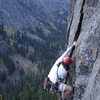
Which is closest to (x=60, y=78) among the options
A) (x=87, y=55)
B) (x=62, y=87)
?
(x=62, y=87)

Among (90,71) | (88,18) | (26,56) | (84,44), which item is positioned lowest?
(90,71)

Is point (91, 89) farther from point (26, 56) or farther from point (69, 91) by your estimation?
point (26, 56)

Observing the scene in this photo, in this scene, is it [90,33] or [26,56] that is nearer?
[90,33]

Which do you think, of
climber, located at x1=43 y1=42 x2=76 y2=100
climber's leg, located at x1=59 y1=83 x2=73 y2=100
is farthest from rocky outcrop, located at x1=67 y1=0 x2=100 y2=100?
climber, located at x1=43 y1=42 x2=76 y2=100

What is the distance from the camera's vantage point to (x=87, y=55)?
12.5 metres

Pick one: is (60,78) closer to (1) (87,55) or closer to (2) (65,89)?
(2) (65,89)

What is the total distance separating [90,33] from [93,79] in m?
2.78

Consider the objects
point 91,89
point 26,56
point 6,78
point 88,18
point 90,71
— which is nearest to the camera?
point 91,89

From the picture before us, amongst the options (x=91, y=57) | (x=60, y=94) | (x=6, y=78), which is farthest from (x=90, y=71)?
(x=6, y=78)

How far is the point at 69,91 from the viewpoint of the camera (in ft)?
41.6

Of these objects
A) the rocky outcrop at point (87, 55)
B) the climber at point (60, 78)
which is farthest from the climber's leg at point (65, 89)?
the rocky outcrop at point (87, 55)

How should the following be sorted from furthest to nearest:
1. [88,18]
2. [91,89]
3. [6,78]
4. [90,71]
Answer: [6,78] < [88,18] < [90,71] < [91,89]

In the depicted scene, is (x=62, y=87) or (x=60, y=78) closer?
(x=62, y=87)

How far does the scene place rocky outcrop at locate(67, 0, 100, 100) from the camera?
1161 cm
